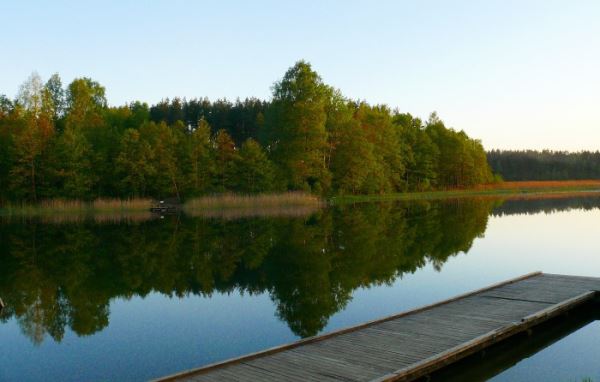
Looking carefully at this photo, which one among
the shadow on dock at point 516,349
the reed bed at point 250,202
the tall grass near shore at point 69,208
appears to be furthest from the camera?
the reed bed at point 250,202

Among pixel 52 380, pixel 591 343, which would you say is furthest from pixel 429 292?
pixel 52 380

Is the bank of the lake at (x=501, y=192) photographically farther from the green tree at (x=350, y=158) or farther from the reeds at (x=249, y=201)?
the reeds at (x=249, y=201)

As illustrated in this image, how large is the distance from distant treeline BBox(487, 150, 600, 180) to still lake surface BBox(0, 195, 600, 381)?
4245 inches

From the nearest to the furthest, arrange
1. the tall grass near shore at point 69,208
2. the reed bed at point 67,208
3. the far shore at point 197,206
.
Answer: the tall grass near shore at point 69,208 → the reed bed at point 67,208 → the far shore at point 197,206

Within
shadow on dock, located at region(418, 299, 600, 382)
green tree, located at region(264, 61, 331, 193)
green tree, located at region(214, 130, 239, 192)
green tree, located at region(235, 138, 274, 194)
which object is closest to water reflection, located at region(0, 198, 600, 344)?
shadow on dock, located at region(418, 299, 600, 382)

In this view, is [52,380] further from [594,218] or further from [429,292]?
[594,218]

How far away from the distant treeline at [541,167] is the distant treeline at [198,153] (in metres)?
68.5

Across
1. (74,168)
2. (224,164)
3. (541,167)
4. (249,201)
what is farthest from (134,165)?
(541,167)

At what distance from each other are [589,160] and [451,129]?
242 feet

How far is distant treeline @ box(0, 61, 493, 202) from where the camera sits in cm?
5594

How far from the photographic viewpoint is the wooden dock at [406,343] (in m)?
8.77

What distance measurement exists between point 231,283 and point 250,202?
3611cm

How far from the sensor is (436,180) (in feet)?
309

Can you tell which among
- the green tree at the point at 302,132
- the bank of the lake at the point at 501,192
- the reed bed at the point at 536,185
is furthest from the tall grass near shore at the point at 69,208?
the reed bed at the point at 536,185
